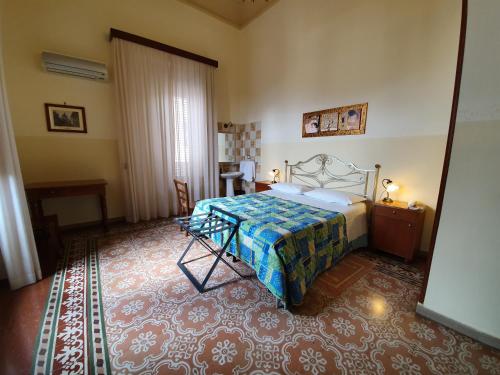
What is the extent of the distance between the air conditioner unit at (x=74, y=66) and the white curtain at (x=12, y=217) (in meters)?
1.17

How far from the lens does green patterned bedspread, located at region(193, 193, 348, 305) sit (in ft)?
5.31

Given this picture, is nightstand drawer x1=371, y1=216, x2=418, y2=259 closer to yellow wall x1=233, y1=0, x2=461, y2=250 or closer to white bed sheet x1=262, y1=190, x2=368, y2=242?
white bed sheet x1=262, y1=190, x2=368, y2=242

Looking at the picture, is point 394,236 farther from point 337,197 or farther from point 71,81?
point 71,81

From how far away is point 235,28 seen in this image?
462 centimetres

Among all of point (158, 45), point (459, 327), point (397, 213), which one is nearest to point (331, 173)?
point (397, 213)

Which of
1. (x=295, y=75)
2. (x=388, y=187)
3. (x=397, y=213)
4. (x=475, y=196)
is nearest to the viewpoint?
(x=475, y=196)

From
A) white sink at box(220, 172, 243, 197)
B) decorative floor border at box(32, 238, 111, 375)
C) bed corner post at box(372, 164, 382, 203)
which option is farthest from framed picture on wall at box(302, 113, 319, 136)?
decorative floor border at box(32, 238, 111, 375)

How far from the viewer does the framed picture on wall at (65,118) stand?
9.63 feet

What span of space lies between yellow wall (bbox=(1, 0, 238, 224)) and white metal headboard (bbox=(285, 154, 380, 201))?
10.8ft

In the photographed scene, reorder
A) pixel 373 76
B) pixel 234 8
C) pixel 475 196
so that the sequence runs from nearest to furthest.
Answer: pixel 475 196 < pixel 373 76 < pixel 234 8

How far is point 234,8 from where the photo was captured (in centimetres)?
447

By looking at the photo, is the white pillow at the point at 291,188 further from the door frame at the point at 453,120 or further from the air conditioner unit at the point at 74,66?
the air conditioner unit at the point at 74,66

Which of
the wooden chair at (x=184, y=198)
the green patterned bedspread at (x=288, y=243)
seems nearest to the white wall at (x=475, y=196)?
the green patterned bedspread at (x=288, y=243)

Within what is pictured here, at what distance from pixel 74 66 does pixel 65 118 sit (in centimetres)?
76
